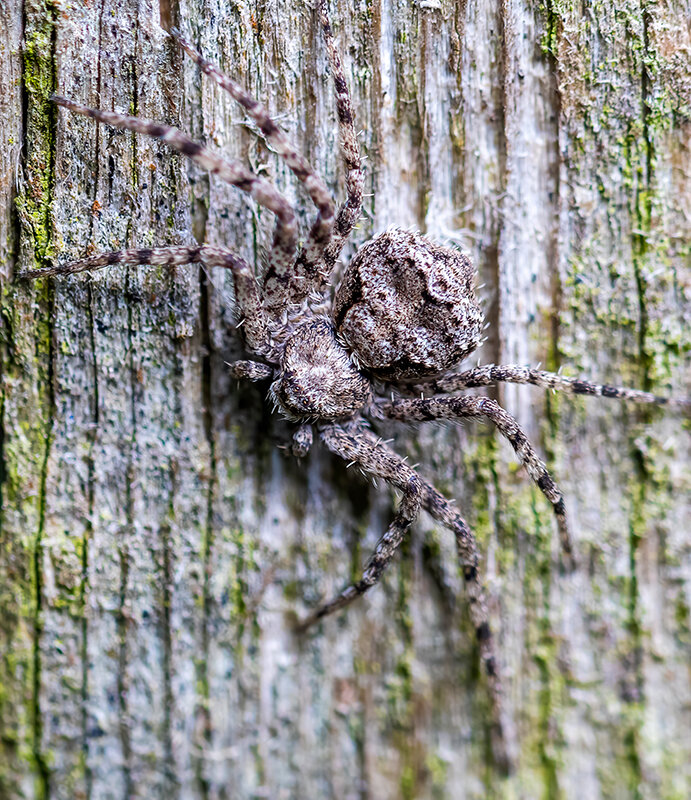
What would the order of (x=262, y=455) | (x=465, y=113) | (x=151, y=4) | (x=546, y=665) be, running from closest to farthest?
(x=151, y=4), (x=465, y=113), (x=262, y=455), (x=546, y=665)

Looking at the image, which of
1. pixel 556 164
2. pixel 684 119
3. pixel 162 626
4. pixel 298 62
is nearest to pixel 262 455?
pixel 162 626

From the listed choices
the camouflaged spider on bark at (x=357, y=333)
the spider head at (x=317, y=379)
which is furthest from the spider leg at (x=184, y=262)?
the spider head at (x=317, y=379)

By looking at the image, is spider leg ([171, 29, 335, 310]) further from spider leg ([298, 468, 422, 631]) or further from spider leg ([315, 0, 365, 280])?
spider leg ([298, 468, 422, 631])

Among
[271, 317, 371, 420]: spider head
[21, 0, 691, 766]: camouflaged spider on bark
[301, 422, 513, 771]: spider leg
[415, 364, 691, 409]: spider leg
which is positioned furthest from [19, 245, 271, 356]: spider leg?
[415, 364, 691, 409]: spider leg

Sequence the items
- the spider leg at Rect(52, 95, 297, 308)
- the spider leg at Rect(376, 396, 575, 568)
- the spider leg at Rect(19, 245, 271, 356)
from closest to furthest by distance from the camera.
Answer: the spider leg at Rect(52, 95, 297, 308), the spider leg at Rect(19, 245, 271, 356), the spider leg at Rect(376, 396, 575, 568)

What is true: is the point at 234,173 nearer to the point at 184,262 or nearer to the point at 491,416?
the point at 184,262

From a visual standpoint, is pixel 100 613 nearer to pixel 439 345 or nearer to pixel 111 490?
pixel 111 490

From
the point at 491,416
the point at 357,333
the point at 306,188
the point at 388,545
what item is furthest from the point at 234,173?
the point at 388,545

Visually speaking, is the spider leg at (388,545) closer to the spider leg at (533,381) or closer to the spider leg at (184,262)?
the spider leg at (533,381)
